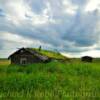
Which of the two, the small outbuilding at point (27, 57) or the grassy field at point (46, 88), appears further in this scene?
the small outbuilding at point (27, 57)

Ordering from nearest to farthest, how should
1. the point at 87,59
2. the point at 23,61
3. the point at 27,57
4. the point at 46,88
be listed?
the point at 46,88 → the point at 27,57 → the point at 23,61 → the point at 87,59

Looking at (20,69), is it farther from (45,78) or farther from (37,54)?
(37,54)

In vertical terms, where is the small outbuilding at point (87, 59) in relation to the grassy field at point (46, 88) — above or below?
above

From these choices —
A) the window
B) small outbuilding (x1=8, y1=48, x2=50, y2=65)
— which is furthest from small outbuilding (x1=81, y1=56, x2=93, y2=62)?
the window

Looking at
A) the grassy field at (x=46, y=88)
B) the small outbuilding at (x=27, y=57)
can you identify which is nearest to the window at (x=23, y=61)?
the small outbuilding at (x=27, y=57)

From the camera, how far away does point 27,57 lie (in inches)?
1596

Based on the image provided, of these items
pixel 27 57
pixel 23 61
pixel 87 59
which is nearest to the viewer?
pixel 27 57

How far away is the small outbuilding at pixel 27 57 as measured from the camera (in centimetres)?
3972

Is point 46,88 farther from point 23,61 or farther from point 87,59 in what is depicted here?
point 87,59

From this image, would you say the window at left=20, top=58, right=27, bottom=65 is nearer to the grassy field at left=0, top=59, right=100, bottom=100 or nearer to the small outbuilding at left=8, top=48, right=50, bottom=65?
the small outbuilding at left=8, top=48, right=50, bottom=65

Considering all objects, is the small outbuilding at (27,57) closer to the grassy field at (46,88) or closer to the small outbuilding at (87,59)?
the grassy field at (46,88)

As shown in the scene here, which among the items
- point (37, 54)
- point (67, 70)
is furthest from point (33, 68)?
point (37, 54)

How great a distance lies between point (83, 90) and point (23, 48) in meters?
29.3

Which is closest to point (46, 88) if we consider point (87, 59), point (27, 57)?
point (27, 57)
